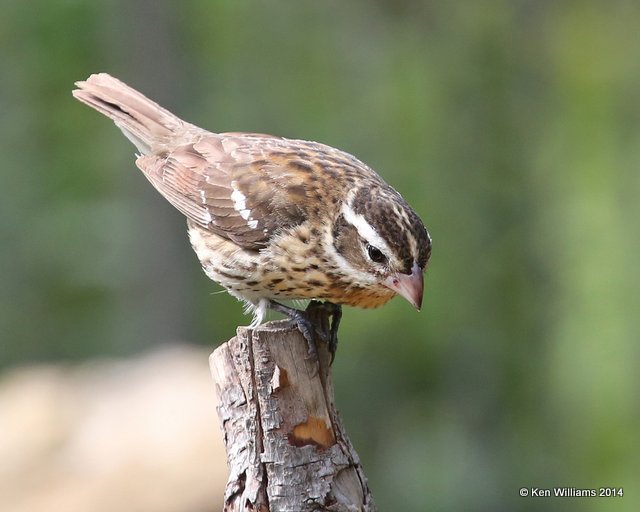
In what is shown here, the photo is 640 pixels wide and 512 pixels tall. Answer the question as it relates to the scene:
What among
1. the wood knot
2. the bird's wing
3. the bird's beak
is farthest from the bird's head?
the wood knot

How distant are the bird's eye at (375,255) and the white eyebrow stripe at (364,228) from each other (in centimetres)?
3

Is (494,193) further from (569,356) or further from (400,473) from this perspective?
(400,473)

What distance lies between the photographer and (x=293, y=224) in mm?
5742

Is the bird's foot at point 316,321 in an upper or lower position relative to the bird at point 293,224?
lower

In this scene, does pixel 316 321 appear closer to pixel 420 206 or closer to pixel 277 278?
pixel 277 278

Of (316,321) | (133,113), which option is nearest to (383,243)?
(316,321)

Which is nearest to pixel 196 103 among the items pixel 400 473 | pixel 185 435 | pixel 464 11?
pixel 464 11

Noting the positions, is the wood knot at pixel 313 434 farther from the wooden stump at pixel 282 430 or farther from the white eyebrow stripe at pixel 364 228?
the white eyebrow stripe at pixel 364 228

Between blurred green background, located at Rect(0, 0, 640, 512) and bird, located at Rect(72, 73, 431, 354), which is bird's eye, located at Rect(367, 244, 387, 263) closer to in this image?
bird, located at Rect(72, 73, 431, 354)

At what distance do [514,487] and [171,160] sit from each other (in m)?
6.52

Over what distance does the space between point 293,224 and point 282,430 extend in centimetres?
152

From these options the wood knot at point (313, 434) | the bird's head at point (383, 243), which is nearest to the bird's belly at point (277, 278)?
the bird's head at point (383, 243)

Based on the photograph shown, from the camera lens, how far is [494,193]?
Answer: 13.6 metres

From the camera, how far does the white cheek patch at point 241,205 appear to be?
587 cm
